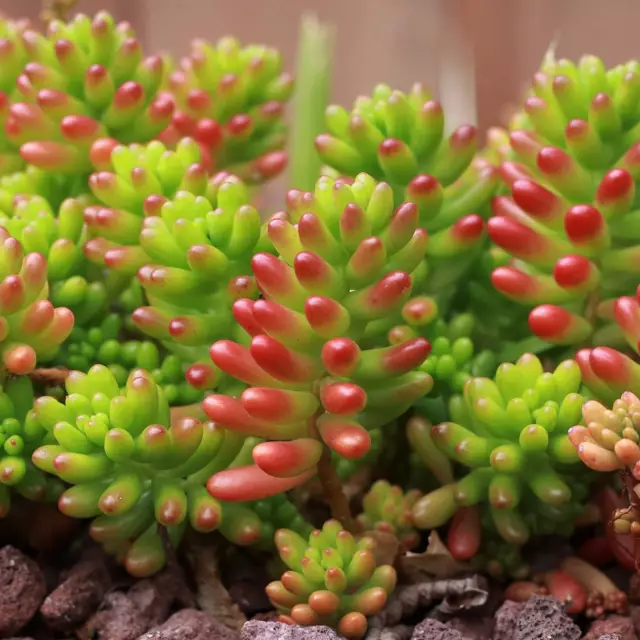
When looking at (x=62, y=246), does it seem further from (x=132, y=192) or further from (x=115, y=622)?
(x=115, y=622)

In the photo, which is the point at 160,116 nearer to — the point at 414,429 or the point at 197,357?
the point at 197,357

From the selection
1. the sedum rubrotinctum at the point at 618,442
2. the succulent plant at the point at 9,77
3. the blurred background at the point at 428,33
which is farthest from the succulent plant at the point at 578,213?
the blurred background at the point at 428,33

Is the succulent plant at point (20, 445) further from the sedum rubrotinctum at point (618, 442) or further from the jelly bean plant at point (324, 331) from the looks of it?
the sedum rubrotinctum at point (618, 442)

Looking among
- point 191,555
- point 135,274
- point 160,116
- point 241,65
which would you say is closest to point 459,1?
point 241,65

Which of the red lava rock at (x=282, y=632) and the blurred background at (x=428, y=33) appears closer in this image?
the red lava rock at (x=282, y=632)

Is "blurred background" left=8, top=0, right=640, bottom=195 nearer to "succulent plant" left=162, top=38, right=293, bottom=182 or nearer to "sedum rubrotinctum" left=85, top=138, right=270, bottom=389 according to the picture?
"succulent plant" left=162, top=38, right=293, bottom=182

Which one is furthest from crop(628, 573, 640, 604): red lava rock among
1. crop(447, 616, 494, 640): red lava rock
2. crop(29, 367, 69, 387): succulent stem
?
crop(29, 367, 69, 387): succulent stem

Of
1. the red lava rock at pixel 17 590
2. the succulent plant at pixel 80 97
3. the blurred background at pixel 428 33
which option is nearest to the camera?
the red lava rock at pixel 17 590
